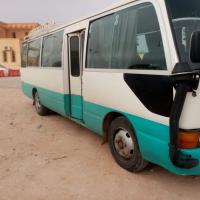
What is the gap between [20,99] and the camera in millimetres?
13102

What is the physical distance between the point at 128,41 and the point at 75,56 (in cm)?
210

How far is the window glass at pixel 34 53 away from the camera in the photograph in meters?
8.97

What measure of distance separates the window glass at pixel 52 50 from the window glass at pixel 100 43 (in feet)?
5.16

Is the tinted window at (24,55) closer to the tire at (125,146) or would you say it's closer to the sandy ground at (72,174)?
the sandy ground at (72,174)

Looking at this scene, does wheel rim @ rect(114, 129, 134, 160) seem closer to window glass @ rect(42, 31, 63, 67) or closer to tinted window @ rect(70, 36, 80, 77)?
tinted window @ rect(70, 36, 80, 77)

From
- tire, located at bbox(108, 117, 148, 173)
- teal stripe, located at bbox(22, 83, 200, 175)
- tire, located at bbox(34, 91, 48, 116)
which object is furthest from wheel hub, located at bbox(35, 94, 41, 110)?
tire, located at bbox(108, 117, 148, 173)

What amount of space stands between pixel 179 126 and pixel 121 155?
160cm

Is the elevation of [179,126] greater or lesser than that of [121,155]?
greater

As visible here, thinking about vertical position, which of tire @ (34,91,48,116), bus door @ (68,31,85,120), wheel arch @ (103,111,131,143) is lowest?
tire @ (34,91,48,116)

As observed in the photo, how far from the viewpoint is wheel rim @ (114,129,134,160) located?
15.8 ft

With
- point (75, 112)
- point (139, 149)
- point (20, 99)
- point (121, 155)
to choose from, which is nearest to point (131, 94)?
point (139, 149)

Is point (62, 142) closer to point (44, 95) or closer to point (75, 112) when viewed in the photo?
point (75, 112)

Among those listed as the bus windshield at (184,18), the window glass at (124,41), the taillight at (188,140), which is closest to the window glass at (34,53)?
the window glass at (124,41)

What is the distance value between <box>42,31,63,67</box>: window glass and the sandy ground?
170 cm
